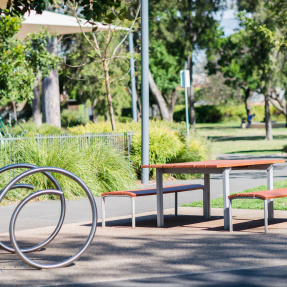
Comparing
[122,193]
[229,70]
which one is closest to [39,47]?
[122,193]

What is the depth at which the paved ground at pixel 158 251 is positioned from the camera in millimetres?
5371

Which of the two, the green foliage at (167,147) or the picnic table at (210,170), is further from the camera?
the green foliage at (167,147)

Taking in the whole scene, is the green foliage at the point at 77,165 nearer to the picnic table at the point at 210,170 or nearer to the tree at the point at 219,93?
the picnic table at the point at 210,170

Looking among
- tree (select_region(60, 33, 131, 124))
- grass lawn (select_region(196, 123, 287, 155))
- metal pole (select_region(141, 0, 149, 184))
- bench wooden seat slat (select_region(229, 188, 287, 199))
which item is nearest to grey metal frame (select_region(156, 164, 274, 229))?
bench wooden seat slat (select_region(229, 188, 287, 199))

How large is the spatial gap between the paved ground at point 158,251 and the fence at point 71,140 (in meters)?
2.71

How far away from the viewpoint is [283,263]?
19.2 ft

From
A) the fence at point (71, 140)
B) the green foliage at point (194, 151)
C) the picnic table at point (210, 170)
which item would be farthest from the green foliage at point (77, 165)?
the picnic table at point (210, 170)

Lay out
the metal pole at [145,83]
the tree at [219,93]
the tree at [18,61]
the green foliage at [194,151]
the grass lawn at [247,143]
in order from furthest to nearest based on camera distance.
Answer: the tree at [219,93] → the grass lawn at [247,143] → the green foliage at [194,151] → the tree at [18,61] → the metal pole at [145,83]

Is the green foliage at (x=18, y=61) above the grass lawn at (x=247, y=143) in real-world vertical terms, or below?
above

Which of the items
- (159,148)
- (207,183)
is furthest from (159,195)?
(159,148)

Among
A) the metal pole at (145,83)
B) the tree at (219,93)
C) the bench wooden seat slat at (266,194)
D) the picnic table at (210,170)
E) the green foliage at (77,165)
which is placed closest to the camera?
the bench wooden seat slat at (266,194)

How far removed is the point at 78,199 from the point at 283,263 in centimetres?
651

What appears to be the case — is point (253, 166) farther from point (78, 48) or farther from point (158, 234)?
point (78, 48)

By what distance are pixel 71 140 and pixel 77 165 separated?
1802 millimetres
